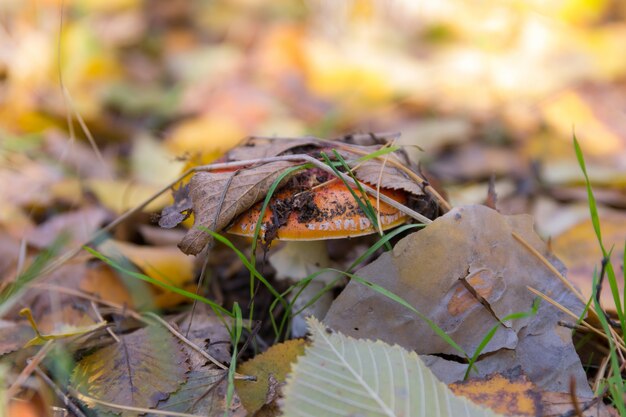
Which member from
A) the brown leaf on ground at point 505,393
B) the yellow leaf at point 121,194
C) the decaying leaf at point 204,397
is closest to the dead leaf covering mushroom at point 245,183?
the decaying leaf at point 204,397

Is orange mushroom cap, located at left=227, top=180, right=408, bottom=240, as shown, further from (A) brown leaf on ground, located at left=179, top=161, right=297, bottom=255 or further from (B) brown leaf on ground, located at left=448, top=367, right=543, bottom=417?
(B) brown leaf on ground, located at left=448, top=367, right=543, bottom=417

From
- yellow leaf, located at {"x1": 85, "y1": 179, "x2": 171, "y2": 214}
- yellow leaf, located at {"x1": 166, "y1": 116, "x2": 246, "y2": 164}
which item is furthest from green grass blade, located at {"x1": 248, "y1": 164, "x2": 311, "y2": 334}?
yellow leaf, located at {"x1": 166, "y1": 116, "x2": 246, "y2": 164}

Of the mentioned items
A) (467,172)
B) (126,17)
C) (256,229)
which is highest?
(256,229)

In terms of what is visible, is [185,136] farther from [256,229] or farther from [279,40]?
[256,229]

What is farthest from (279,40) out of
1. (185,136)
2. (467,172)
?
(467,172)

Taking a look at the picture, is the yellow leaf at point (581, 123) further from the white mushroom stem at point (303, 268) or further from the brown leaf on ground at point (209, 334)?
the brown leaf on ground at point (209, 334)

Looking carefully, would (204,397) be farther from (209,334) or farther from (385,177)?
(385,177)
